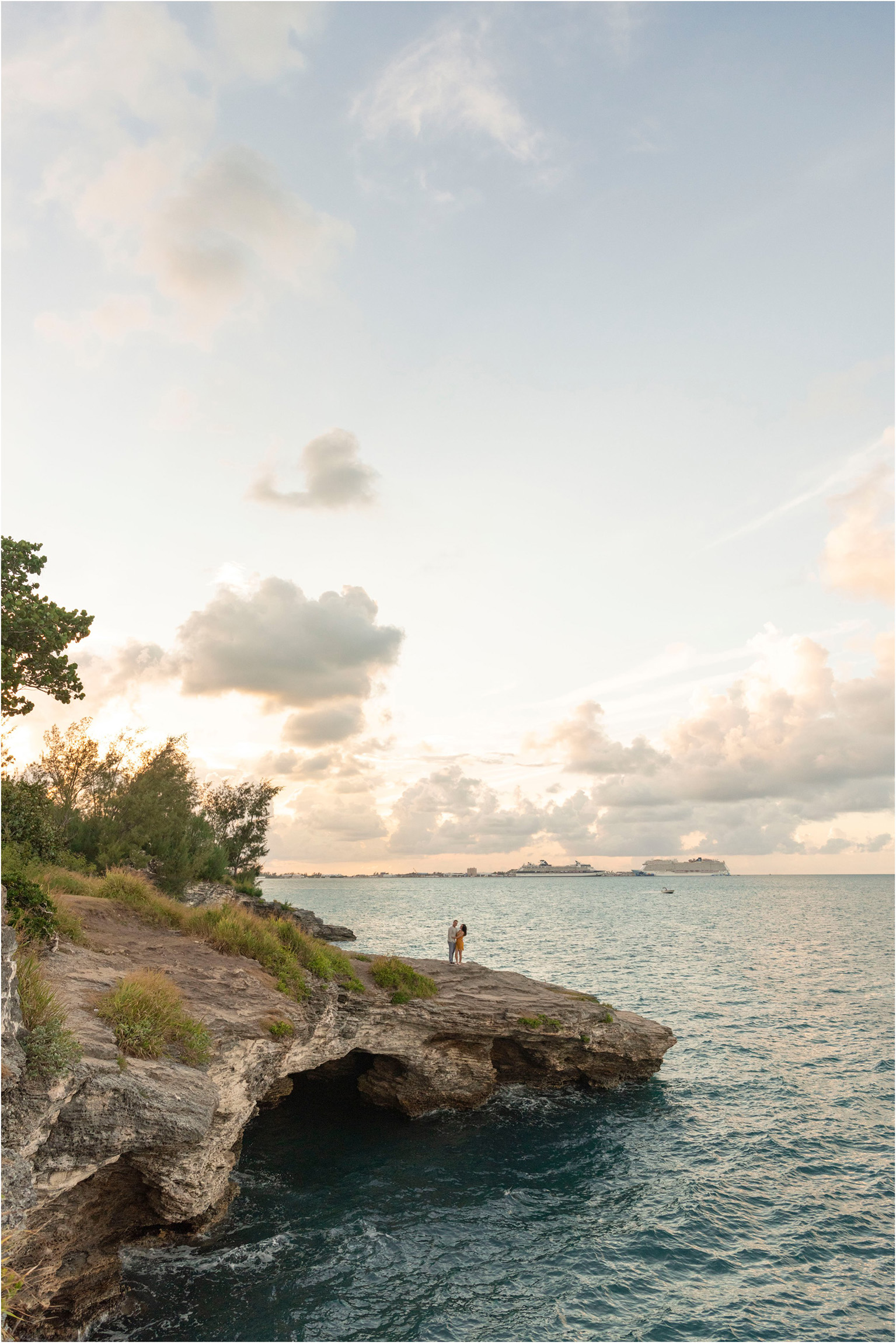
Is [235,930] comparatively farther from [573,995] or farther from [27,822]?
[573,995]

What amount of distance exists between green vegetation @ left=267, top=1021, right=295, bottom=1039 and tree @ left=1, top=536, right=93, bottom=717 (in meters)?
10.5

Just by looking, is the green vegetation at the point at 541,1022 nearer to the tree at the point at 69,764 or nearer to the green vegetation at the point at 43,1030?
the green vegetation at the point at 43,1030

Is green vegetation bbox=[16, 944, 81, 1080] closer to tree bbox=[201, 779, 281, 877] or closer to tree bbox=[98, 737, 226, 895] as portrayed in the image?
tree bbox=[98, 737, 226, 895]

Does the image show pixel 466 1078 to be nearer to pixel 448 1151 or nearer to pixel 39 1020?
pixel 448 1151

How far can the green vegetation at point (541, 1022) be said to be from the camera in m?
26.8

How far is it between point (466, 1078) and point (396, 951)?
1813 inches

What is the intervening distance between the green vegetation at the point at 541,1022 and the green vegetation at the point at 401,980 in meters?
3.67

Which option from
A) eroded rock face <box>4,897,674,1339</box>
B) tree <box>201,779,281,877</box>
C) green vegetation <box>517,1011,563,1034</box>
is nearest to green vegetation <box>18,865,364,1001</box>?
eroded rock face <box>4,897,674,1339</box>

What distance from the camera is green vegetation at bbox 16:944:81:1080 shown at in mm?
11445

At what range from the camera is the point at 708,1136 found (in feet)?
80.3

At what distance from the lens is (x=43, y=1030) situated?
1173 cm

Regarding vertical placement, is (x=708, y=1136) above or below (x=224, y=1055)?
below

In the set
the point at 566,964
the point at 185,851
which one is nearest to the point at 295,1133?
the point at 185,851

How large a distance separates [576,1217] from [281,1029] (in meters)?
9.76
